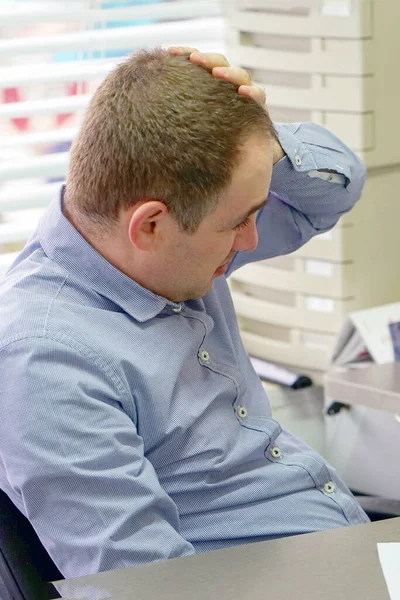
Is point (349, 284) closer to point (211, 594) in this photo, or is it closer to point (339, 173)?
point (339, 173)

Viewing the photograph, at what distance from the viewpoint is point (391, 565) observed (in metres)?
0.88

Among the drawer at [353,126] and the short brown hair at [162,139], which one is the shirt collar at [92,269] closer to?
the short brown hair at [162,139]

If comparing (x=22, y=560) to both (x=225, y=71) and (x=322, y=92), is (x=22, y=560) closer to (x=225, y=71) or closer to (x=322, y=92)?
(x=225, y=71)

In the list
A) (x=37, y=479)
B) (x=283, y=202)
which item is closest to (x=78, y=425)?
(x=37, y=479)

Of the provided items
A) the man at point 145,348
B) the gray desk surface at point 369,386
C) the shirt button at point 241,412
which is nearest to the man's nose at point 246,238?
the man at point 145,348

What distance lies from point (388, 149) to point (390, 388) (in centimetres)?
60

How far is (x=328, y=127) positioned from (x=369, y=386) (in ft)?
1.99

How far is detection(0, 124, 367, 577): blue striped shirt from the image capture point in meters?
1.02

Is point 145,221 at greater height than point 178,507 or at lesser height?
greater

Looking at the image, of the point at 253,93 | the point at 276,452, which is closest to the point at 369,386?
the point at 276,452

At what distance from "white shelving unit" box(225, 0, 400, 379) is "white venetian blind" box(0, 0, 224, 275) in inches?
7.7

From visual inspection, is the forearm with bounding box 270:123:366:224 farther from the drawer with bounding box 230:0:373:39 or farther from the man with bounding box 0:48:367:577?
the drawer with bounding box 230:0:373:39

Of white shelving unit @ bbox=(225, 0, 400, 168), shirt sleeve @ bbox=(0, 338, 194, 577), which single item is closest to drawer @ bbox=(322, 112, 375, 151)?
white shelving unit @ bbox=(225, 0, 400, 168)

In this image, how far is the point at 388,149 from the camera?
6.73ft
